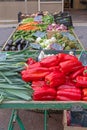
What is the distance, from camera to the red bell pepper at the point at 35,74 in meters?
2.72

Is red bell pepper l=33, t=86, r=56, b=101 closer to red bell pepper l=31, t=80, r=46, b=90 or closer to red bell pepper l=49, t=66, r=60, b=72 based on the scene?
red bell pepper l=31, t=80, r=46, b=90

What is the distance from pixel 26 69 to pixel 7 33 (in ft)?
26.1

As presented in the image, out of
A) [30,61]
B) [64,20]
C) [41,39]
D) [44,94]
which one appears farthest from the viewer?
[64,20]

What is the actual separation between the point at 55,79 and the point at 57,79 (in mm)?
17

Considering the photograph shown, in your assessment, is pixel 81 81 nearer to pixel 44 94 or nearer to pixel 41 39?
pixel 44 94

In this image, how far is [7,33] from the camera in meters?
10.7

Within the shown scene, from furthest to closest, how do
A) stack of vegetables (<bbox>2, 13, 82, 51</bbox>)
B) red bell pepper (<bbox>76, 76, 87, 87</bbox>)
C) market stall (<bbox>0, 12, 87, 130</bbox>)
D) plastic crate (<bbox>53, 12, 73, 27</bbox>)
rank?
1. plastic crate (<bbox>53, 12, 73, 27</bbox>)
2. stack of vegetables (<bbox>2, 13, 82, 51</bbox>)
3. red bell pepper (<bbox>76, 76, 87, 87</bbox>)
4. market stall (<bbox>0, 12, 87, 130</bbox>)

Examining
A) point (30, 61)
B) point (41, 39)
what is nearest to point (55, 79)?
point (30, 61)

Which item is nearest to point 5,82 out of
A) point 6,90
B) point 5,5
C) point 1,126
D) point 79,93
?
point 6,90

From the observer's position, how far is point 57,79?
2.57 meters

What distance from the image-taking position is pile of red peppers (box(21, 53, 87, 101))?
98.7 inches

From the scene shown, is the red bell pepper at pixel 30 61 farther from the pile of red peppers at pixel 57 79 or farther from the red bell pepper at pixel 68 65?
the red bell pepper at pixel 68 65

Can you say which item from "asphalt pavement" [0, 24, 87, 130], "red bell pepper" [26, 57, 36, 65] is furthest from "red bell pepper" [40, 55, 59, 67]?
"asphalt pavement" [0, 24, 87, 130]

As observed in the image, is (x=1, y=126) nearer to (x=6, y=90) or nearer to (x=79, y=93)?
(x=6, y=90)
